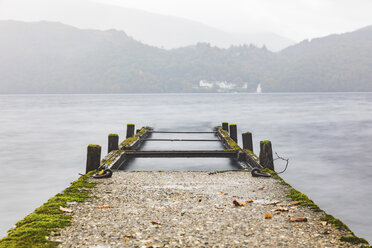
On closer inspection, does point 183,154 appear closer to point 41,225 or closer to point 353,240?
point 41,225

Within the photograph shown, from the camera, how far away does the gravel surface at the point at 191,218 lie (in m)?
6.05

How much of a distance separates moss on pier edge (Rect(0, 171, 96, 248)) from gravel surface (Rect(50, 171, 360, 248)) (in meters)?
0.23

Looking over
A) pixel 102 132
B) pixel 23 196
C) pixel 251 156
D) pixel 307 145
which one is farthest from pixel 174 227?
pixel 102 132

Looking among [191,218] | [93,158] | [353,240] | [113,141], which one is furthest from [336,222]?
[113,141]

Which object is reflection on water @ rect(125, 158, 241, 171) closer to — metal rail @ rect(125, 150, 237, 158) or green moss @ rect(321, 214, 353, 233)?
metal rail @ rect(125, 150, 237, 158)

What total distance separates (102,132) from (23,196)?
26.1 metres

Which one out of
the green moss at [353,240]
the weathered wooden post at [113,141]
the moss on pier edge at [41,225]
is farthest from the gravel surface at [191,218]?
the weathered wooden post at [113,141]

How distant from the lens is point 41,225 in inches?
260

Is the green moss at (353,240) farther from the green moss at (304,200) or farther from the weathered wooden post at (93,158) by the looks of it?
the weathered wooden post at (93,158)

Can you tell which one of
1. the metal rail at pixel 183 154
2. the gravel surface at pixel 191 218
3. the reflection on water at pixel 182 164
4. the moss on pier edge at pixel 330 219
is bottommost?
the reflection on water at pixel 182 164

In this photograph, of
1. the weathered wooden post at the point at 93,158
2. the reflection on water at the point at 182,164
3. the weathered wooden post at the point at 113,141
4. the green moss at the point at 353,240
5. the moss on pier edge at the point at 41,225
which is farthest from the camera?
the reflection on water at the point at 182,164

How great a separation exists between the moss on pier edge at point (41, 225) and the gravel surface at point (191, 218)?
23 centimetres

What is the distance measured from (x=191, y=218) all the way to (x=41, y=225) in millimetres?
2817

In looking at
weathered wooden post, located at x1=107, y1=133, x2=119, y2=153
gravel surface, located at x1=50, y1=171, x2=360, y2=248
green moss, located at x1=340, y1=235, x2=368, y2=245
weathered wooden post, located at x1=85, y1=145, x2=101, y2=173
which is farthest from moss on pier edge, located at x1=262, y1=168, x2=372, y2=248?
weathered wooden post, located at x1=107, y1=133, x2=119, y2=153
